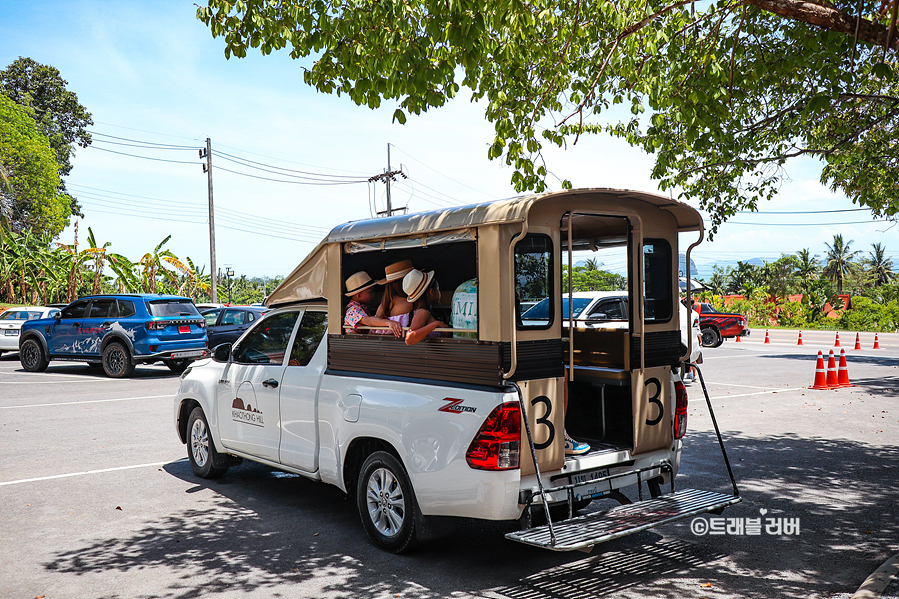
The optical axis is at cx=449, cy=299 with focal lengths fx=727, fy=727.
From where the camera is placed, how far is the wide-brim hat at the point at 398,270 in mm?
5609

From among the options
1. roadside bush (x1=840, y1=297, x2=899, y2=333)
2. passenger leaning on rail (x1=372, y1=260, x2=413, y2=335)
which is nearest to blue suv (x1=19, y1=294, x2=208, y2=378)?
passenger leaning on rail (x1=372, y1=260, x2=413, y2=335)

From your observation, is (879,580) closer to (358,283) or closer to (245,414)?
(358,283)

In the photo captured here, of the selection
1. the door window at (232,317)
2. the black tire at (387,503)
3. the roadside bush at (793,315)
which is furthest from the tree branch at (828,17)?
the roadside bush at (793,315)

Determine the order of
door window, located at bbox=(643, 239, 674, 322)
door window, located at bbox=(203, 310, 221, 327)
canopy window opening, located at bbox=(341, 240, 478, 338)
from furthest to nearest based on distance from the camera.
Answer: door window, located at bbox=(203, 310, 221, 327), door window, located at bbox=(643, 239, 674, 322), canopy window opening, located at bbox=(341, 240, 478, 338)

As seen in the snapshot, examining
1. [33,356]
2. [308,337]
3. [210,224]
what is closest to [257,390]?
[308,337]

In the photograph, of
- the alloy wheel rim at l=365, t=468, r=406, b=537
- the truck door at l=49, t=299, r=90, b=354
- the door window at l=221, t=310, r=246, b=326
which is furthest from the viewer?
the door window at l=221, t=310, r=246, b=326

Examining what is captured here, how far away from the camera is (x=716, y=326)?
26641mm

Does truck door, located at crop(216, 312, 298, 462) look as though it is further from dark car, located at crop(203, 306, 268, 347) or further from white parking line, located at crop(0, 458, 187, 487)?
dark car, located at crop(203, 306, 268, 347)

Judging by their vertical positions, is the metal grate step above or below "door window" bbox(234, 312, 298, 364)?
below

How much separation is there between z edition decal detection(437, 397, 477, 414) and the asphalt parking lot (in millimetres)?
1095

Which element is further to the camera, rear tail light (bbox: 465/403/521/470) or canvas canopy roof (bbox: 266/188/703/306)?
canvas canopy roof (bbox: 266/188/703/306)

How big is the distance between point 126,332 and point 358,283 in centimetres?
1249

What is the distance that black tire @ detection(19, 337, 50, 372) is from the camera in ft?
59.5

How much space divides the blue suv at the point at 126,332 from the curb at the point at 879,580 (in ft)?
48.8
